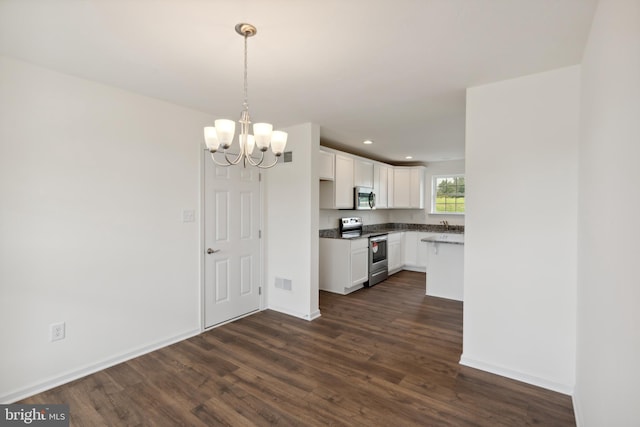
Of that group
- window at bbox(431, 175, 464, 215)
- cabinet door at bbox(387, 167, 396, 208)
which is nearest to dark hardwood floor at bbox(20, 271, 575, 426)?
cabinet door at bbox(387, 167, 396, 208)

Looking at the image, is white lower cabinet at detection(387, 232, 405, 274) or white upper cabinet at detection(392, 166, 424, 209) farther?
white upper cabinet at detection(392, 166, 424, 209)

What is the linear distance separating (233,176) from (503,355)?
3.36 metres

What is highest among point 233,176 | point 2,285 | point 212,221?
point 233,176

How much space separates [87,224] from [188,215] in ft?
3.02

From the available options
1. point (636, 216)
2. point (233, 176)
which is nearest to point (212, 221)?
point (233, 176)

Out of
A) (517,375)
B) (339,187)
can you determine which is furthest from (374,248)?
(517,375)

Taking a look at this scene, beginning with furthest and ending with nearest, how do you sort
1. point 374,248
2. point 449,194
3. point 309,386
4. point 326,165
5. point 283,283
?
point 449,194 → point 374,248 → point 326,165 → point 283,283 → point 309,386

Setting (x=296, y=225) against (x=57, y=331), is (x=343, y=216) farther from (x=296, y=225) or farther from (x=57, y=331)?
(x=57, y=331)

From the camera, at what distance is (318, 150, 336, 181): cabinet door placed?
470cm

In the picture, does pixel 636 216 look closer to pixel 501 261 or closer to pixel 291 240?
pixel 501 261

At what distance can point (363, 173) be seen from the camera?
5.80 metres

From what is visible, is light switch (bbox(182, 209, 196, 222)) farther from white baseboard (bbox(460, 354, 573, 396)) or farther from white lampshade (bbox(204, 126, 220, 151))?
white baseboard (bbox(460, 354, 573, 396))

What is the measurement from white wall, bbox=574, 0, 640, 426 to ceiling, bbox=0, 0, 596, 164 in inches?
18.8

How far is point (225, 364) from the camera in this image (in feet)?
8.95
